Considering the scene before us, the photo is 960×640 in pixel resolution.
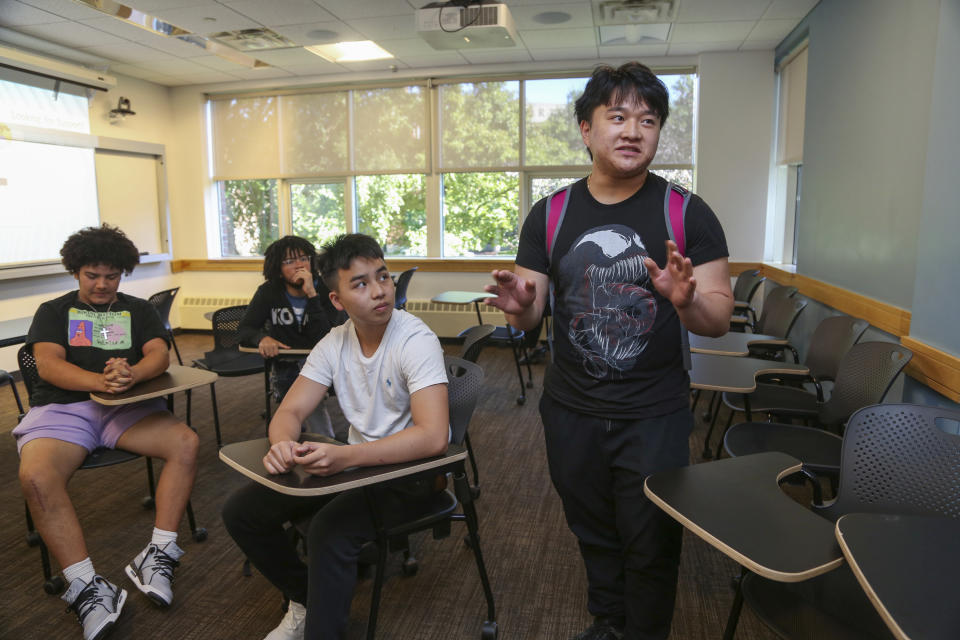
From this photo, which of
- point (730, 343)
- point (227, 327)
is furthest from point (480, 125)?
point (730, 343)

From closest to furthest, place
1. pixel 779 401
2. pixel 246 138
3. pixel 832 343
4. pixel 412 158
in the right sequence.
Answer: pixel 779 401 < pixel 832 343 < pixel 412 158 < pixel 246 138

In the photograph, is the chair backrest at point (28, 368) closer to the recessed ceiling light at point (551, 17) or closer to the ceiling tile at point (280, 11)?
the ceiling tile at point (280, 11)

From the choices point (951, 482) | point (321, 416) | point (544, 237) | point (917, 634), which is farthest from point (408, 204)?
point (917, 634)

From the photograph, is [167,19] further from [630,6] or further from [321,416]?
[321,416]

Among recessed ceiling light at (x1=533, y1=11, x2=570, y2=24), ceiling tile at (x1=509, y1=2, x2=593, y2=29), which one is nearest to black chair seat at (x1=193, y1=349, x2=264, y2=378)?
ceiling tile at (x1=509, y1=2, x2=593, y2=29)

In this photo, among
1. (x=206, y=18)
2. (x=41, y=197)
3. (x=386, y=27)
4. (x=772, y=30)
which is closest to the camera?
(x=206, y=18)

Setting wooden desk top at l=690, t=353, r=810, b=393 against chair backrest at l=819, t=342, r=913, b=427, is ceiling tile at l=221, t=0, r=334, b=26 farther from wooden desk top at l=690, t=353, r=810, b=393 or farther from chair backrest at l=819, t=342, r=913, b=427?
chair backrest at l=819, t=342, r=913, b=427

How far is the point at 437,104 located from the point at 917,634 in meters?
6.53

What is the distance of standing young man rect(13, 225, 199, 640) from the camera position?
2.06m

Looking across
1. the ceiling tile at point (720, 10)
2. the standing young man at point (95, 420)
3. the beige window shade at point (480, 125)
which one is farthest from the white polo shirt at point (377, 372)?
the beige window shade at point (480, 125)

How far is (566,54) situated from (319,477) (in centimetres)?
559

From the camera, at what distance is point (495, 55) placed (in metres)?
6.09

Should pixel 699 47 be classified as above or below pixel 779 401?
above

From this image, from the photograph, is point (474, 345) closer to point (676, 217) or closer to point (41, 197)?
point (676, 217)
